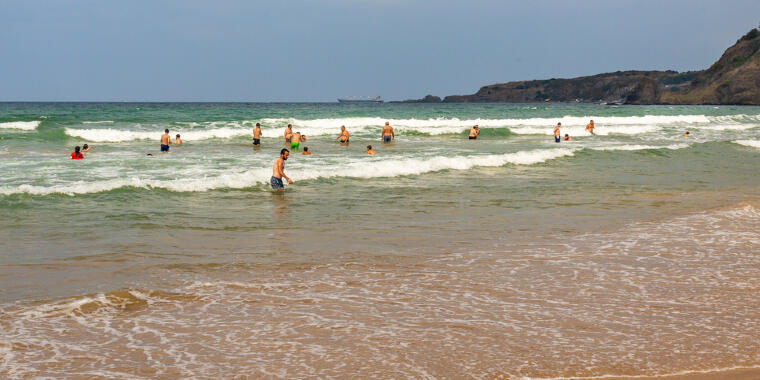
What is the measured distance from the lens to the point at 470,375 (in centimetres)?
432

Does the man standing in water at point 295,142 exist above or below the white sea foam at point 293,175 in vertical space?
above

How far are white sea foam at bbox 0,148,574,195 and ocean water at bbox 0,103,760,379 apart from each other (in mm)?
100

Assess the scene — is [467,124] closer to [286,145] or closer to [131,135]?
[286,145]

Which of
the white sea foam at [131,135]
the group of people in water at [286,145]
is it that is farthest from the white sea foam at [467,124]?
the group of people in water at [286,145]

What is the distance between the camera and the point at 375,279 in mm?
6730

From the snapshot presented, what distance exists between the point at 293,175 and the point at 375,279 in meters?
10.4

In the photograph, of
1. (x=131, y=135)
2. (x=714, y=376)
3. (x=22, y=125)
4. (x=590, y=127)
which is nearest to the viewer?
(x=714, y=376)

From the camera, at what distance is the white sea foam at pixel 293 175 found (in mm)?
13398

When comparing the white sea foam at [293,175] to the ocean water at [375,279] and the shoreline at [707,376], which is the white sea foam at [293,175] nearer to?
the ocean water at [375,279]

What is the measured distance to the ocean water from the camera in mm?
4613

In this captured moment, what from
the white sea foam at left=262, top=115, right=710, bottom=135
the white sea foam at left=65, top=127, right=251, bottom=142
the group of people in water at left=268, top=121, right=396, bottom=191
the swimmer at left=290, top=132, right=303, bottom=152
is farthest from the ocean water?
the white sea foam at left=262, top=115, right=710, bottom=135

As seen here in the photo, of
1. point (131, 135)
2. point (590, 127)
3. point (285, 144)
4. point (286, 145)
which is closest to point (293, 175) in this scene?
point (286, 145)

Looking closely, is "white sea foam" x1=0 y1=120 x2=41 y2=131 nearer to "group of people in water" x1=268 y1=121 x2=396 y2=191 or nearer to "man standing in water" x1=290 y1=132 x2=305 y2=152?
"group of people in water" x1=268 y1=121 x2=396 y2=191

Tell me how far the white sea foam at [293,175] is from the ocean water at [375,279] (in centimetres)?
10
